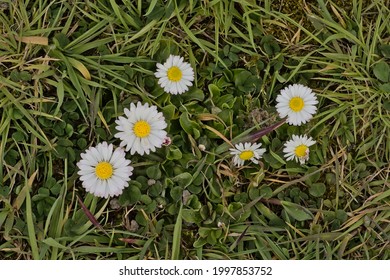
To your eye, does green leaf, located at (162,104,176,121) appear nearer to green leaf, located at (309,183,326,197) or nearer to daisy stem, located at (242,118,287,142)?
daisy stem, located at (242,118,287,142)

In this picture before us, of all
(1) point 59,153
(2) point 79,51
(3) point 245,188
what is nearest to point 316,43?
(3) point 245,188

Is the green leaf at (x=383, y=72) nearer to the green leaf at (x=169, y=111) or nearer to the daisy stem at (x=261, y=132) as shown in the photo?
the daisy stem at (x=261, y=132)

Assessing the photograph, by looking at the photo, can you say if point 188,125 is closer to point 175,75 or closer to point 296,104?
point 175,75

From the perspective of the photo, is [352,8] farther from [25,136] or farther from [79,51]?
[25,136]

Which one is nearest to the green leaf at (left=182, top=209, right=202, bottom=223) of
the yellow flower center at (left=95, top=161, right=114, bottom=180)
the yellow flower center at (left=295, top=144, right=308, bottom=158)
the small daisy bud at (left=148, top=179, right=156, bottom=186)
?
the small daisy bud at (left=148, top=179, right=156, bottom=186)

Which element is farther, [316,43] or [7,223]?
[316,43]

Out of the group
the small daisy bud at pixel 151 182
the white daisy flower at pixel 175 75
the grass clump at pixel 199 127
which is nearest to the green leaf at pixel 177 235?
the grass clump at pixel 199 127

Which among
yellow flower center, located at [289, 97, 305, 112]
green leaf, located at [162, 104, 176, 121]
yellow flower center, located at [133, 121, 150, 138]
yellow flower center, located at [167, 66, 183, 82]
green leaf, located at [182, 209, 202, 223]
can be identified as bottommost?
green leaf, located at [182, 209, 202, 223]
